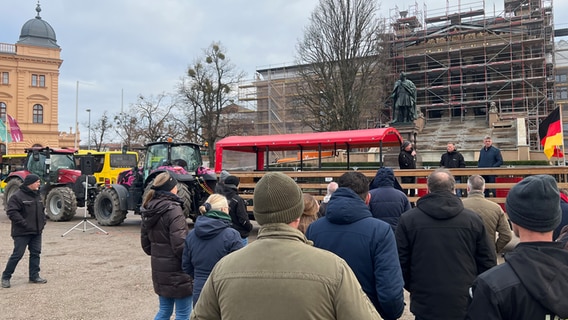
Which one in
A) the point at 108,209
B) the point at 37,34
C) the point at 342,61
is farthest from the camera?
the point at 37,34

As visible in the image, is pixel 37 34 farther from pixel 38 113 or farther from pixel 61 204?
pixel 61 204

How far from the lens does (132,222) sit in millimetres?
14734

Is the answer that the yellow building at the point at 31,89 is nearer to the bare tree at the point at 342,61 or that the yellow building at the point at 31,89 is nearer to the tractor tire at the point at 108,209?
the bare tree at the point at 342,61

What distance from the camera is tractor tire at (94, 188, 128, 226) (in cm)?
1308

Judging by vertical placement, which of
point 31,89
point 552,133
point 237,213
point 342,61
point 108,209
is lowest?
point 108,209

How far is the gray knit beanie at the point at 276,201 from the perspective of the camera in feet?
5.87

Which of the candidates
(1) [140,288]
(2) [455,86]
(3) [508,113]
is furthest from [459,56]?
(1) [140,288]

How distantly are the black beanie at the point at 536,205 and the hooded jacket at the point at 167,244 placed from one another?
9.83ft

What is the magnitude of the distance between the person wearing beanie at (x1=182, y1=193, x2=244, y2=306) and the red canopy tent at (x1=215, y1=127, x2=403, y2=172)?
7.69 meters

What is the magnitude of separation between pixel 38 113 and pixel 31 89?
2.91 meters

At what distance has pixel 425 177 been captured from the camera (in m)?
9.88

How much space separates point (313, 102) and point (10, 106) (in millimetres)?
40544

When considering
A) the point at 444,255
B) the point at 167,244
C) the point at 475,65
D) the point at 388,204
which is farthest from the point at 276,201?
the point at 475,65

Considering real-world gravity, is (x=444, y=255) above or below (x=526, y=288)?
below
